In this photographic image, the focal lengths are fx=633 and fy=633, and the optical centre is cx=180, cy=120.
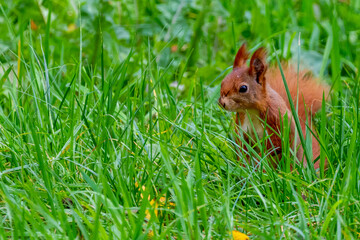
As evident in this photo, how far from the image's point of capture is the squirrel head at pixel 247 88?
8.07 feet

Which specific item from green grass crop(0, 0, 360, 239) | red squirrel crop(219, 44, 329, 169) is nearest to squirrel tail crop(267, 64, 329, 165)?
green grass crop(0, 0, 360, 239)

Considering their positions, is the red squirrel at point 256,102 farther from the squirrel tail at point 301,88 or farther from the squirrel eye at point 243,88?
the squirrel tail at point 301,88

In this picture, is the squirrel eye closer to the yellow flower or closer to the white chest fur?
the white chest fur

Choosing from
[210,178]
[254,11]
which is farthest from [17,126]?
[254,11]

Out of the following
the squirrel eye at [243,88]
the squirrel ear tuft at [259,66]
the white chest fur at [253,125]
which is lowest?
the white chest fur at [253,125]

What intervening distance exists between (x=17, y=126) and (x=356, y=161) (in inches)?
48.3

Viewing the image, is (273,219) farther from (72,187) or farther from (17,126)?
(17,126)

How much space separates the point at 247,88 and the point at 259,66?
103 millimetres

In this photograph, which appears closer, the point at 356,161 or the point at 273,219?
the point at 273,219

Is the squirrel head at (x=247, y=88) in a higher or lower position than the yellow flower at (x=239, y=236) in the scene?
higher

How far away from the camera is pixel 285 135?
2.17 m

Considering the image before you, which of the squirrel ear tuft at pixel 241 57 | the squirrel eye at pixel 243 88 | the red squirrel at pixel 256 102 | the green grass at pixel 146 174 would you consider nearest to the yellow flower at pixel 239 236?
the green grass at pixel 146 174

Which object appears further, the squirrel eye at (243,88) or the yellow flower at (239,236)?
the squirrel eye at (243,88)

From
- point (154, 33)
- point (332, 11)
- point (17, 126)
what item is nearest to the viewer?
point (17, 126)
